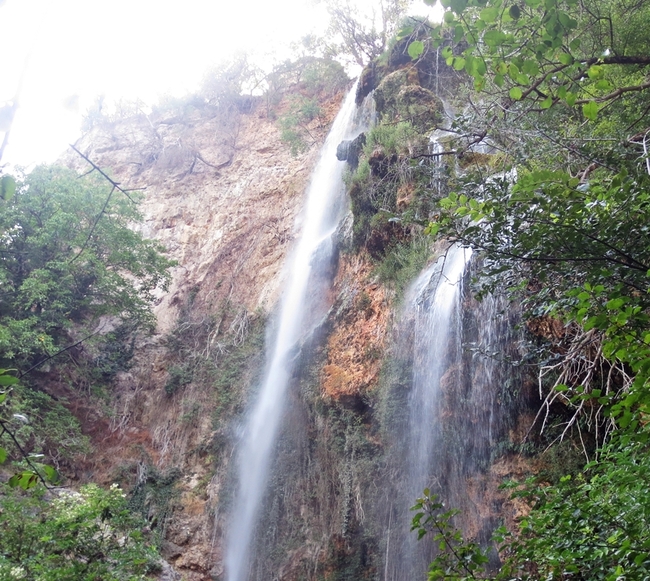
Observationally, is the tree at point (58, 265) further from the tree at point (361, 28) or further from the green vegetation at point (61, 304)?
the tree at point (361, 28)

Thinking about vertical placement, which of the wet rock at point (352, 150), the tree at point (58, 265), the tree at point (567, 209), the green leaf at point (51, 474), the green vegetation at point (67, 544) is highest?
the wet rock at point (352, 150)

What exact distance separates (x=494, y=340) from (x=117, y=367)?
10676 millimetres

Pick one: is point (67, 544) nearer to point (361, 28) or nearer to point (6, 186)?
point (6, 186)

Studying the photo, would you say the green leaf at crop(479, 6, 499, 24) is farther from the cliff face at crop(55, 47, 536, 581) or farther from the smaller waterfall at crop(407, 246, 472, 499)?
the smaller waterfall at crop(407, 246, 472, 499)

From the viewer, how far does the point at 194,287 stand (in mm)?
16844

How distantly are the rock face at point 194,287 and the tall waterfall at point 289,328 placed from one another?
1.81 ft

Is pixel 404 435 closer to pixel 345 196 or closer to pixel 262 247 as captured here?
pixel 345 196

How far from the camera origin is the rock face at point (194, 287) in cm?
1139

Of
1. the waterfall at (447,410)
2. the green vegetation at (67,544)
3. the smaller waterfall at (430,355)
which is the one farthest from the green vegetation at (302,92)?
the green vegetation at (67,544)

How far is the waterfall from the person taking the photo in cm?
704

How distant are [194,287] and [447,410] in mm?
11048

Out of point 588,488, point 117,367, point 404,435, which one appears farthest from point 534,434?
point 117,367

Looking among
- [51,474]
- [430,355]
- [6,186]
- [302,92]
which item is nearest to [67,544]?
[51,474]

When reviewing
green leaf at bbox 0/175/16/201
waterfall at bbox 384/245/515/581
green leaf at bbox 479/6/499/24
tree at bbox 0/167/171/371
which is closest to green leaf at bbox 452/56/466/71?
green leaf at bbox 479/6/499/24
